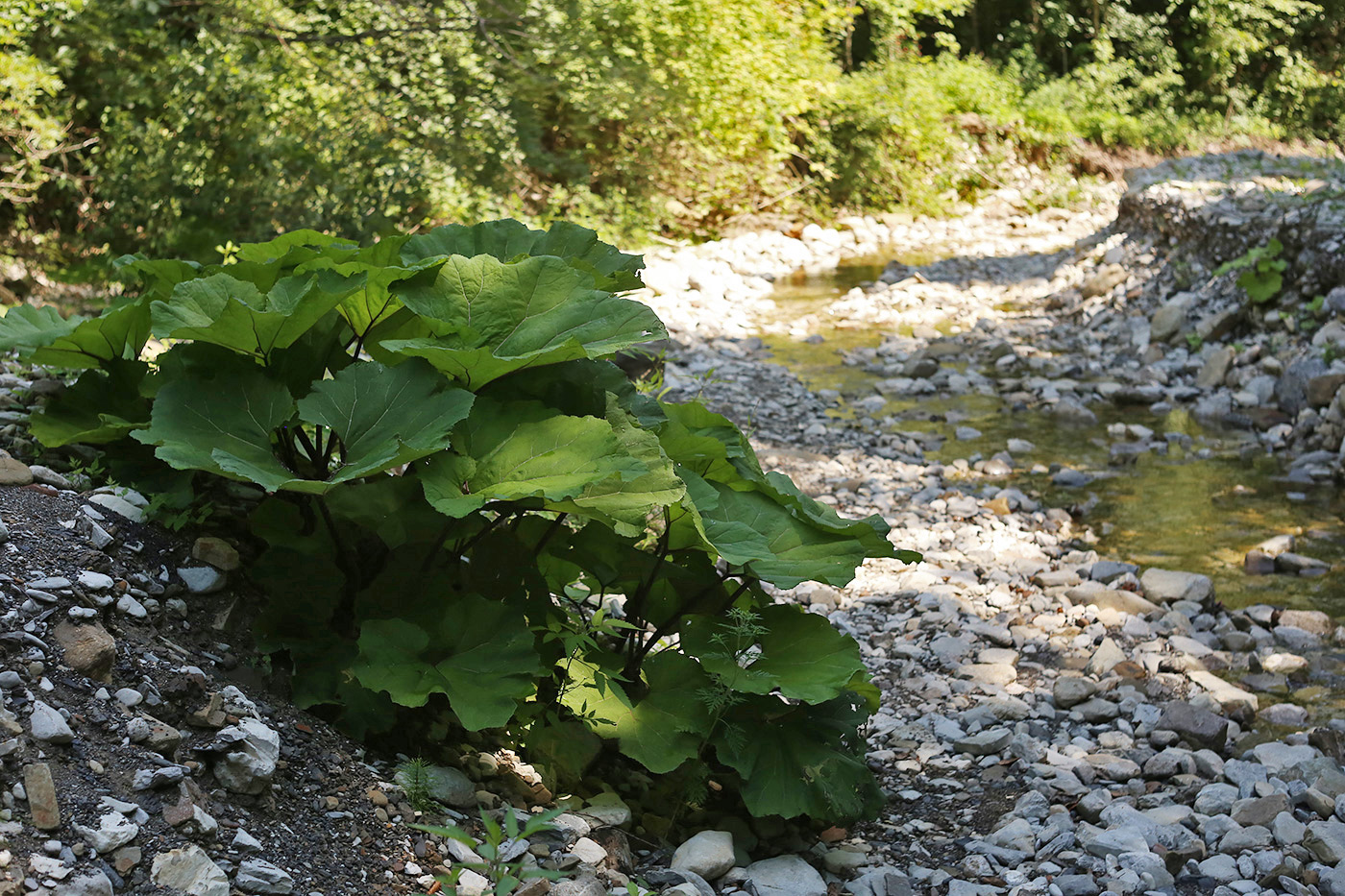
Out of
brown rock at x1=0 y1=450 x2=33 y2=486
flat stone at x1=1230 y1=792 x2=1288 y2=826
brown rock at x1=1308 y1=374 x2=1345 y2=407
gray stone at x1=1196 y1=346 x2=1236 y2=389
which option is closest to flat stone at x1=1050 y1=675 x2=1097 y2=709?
flat stone at x1=1230 y1=792 x2=1288 y2=826

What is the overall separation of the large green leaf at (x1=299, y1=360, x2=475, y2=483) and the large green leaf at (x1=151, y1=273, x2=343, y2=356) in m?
0.14

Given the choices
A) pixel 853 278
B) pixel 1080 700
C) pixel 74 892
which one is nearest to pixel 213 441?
pixel 74 892

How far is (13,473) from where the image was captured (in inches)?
79.4

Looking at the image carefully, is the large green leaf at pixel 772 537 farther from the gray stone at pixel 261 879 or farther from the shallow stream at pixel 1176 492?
the shallow stream at pixel 1176 492

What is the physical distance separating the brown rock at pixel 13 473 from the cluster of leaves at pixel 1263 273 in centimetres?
684

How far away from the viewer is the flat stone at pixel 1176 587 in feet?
12.2

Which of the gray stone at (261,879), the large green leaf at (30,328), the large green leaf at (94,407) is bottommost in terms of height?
the gray stone at (261,879)

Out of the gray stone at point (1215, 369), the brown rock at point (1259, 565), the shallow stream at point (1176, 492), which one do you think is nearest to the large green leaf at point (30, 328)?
the shallow stream at point (1176, 492)

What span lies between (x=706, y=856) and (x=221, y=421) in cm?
116

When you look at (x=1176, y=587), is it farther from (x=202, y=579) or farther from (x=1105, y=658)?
(x=202, y=579)

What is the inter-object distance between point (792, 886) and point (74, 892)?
1182mm

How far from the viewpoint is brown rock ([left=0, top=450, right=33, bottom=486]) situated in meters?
2.00

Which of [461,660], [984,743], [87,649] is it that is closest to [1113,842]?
[984,743]

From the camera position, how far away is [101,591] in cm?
180
